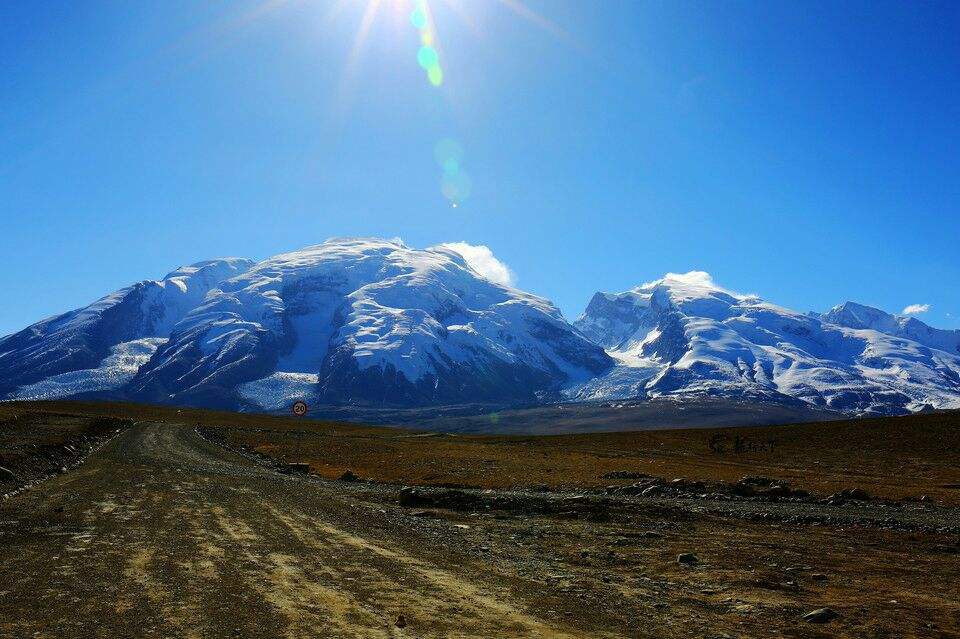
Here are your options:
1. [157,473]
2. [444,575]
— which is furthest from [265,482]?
[444,575]

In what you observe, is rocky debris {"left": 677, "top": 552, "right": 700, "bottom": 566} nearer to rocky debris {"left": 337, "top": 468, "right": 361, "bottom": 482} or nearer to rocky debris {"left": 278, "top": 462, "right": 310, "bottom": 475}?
rocky debris {"left": 337, "top": 468, "right": 361, "bottom": 482}

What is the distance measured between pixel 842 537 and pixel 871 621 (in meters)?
9.74

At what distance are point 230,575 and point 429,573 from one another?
4.03m

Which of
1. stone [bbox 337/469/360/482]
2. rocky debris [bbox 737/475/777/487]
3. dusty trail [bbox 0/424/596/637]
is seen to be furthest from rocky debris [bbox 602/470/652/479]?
dusty trail [bbox 0/424/596/637]

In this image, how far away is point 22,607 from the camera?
1005cm

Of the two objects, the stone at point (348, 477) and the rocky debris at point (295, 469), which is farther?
the rocky debris at point (295, 469)

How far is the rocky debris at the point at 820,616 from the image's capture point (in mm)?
10789

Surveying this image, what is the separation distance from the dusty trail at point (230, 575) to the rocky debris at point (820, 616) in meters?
4.20

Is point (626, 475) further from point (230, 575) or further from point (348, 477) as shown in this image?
point (230, 575)

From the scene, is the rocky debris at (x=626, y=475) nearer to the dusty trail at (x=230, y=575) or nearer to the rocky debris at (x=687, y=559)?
the dusty trail at (x=230, y=575)

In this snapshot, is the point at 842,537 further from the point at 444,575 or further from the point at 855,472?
the point at 855,472

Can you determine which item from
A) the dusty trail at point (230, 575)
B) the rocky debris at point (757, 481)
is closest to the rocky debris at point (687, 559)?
the dusty trail at point (230, 575)

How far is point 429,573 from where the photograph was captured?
13.5m

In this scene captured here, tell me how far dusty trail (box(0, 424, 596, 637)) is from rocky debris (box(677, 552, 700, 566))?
485 cm
